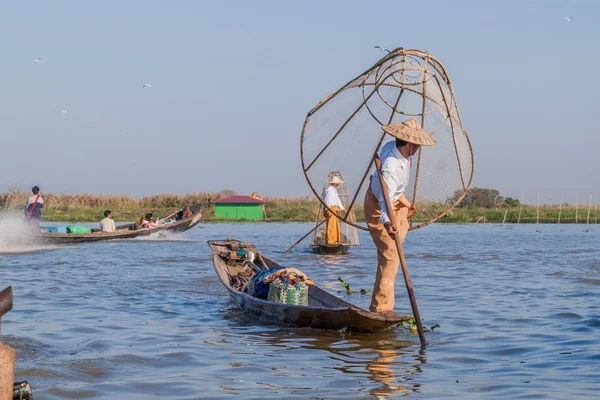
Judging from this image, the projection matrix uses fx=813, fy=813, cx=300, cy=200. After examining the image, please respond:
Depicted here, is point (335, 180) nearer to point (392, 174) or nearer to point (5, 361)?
point (392, 174)

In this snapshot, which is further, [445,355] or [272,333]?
[272,333]

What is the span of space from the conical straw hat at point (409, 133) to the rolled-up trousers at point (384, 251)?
1.81 feet

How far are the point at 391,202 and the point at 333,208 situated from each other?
26.7 ft

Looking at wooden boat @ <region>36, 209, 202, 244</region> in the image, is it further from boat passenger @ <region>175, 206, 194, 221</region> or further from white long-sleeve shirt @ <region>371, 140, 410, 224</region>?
white long-sleeve shirt @ <region>371, 140, 410, 224</region>

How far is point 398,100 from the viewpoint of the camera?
28.5ft

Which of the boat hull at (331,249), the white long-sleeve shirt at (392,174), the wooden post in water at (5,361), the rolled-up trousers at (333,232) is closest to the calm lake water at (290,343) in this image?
the white long-sleeve shirt at (392,174)

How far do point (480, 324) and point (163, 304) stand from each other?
3749 millimetres

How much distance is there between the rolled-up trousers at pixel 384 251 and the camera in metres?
6.79

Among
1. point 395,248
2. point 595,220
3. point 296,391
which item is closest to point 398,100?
point 395,248

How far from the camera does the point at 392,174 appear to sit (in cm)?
656

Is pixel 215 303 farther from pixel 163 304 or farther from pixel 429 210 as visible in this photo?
pixel 429 210

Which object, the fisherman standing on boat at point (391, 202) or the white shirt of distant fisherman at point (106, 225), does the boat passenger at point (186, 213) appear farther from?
the fisherman standing on boat at point (391, 202)

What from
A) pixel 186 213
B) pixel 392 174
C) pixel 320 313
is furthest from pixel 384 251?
pixel 186 213

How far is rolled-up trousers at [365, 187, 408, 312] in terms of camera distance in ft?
22.3
